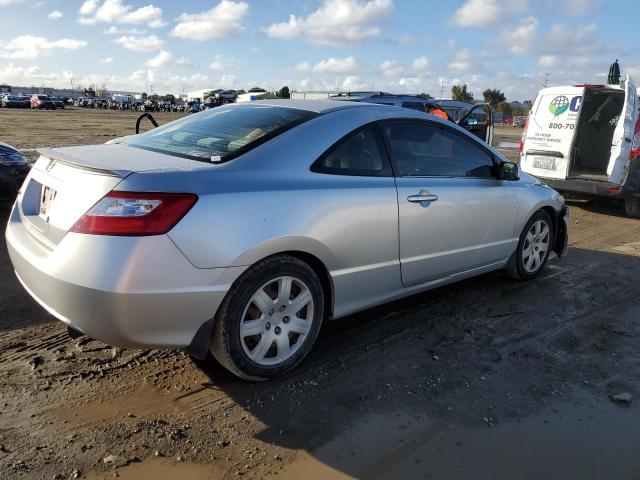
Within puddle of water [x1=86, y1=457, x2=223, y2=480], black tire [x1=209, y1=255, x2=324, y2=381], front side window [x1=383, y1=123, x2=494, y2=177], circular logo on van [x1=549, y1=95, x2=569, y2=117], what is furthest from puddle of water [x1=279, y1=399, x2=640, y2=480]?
circular logo on van [x1=549, y1=95, x2=569, y2=117]

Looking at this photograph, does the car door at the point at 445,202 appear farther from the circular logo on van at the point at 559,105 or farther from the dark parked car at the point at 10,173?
the circular logo on van at the point at 559,105

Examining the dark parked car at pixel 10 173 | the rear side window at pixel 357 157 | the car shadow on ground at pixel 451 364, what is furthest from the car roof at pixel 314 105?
the dark parked car at pixel 10 173

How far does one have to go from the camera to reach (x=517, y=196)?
4633 millimetres

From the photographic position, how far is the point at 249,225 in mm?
2779

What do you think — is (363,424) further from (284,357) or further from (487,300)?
(487,300)

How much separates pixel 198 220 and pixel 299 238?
0.61 metres

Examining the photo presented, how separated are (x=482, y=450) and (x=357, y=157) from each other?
6.17 feet

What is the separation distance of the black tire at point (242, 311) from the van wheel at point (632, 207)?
7410 millimetres

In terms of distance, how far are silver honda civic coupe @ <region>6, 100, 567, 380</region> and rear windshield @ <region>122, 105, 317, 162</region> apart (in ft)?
0.06

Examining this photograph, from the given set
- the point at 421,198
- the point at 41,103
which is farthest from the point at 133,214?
the point at 41,103

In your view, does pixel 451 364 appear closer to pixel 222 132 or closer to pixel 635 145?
pixel 222 132

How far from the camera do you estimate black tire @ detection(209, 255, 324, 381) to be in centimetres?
283

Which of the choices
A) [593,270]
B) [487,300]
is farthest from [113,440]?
[593,270]

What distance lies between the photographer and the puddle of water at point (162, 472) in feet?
7.66
